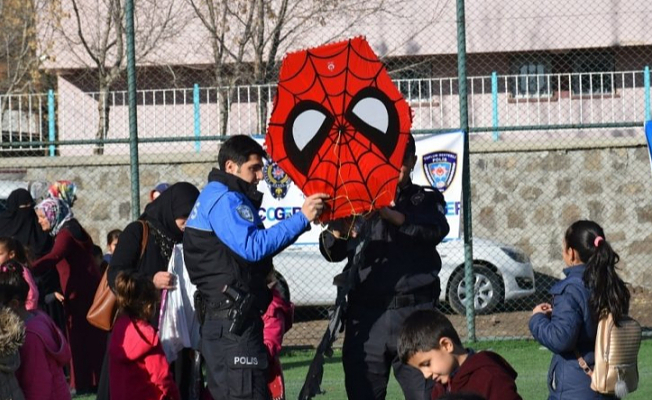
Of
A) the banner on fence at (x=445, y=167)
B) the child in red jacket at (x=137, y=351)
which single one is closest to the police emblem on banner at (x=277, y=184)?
the banner on fence at (x=445, y=167)

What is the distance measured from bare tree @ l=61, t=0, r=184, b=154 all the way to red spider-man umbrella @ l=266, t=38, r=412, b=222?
477 inches

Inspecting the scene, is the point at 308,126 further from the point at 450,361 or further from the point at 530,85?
the point at 530,85

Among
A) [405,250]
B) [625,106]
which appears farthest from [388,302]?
[625,106]

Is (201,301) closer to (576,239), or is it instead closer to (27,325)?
(27,325)

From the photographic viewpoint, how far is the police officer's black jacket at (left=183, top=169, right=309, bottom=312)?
20.6 feet

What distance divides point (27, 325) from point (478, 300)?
9.01 metres

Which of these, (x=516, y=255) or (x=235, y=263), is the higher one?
(x=235, y=263)

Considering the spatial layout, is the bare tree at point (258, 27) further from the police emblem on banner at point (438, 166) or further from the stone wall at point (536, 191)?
the police emblem on banner at point (438, 166)

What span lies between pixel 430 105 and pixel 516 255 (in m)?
2.71

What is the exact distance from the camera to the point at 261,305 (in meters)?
6.50

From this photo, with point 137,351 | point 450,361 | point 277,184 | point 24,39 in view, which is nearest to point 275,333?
point 137,351

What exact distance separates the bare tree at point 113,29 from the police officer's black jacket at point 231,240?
12.2 meters

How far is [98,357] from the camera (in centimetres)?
1105

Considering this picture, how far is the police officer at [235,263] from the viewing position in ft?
20.7
